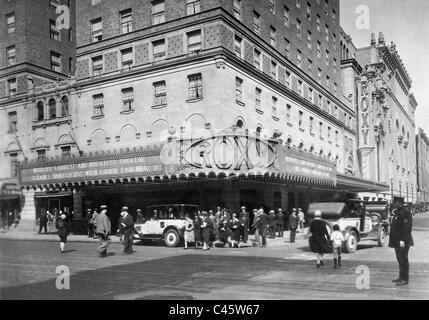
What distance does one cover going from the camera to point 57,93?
1490 inches

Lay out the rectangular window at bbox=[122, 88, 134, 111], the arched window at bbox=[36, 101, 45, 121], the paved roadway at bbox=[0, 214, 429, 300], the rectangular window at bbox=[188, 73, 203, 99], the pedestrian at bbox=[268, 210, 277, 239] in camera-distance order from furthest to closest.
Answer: the arched window at bbox=[36, 101, 45, 121]
the rectangular window at bbox=[122, 88, 134, 111]
the rectangular window at bbox=[188, 73, 203, 99]
the pedestrian at bbox=[268, 210, 277, 239]
the paved roadway at bbox=[0, 214, 429, 300]

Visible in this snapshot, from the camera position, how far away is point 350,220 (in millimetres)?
18562

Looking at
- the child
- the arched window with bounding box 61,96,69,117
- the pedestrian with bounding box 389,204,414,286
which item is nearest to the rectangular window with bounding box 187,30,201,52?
the arched window with bounding box 61,96,69,117

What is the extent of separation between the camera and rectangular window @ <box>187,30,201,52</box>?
1229 inches

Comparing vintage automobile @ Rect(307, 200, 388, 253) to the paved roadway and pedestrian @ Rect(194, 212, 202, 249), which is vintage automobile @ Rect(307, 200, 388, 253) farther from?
pedestrian @ Rect(194, 212, 202, 249)

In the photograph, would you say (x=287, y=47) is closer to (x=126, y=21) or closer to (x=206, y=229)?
(x=126, y=21)

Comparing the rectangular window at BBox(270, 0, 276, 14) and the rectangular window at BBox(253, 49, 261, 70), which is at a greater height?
the rectangular window at BBox(270, 0, 276, 14)

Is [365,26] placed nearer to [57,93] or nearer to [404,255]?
[404,255]

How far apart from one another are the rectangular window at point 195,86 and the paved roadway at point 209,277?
606 inches

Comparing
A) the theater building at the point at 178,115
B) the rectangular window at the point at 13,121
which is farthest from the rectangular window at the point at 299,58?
the rectangular window at the point at 13,121

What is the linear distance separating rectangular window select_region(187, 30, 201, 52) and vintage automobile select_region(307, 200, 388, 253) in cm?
1663

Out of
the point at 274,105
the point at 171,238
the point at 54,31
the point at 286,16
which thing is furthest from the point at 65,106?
the point at 286,16
